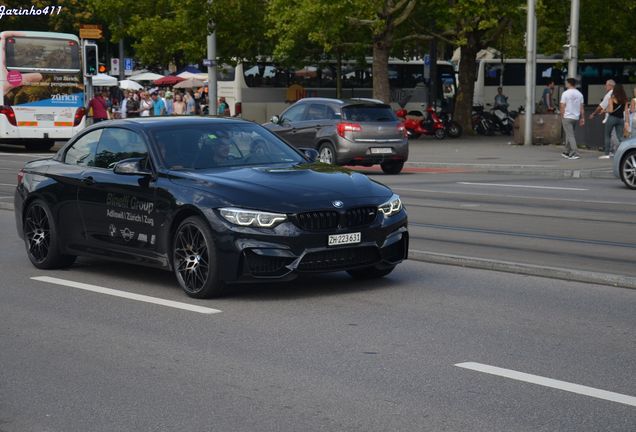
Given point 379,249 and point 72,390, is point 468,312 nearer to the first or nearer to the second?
point 379,249

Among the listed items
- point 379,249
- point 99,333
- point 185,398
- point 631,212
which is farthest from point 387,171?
point 185,398

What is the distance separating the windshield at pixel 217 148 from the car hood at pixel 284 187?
0.28 meters

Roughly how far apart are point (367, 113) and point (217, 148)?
16018 millimetres

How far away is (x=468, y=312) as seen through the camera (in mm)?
8766

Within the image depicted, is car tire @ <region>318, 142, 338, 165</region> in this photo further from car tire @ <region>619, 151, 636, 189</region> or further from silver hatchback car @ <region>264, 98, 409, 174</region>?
car tire @ <region>619, 151, 636, 189</region>

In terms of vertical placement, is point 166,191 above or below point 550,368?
above

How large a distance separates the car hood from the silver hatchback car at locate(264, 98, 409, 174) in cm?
1568

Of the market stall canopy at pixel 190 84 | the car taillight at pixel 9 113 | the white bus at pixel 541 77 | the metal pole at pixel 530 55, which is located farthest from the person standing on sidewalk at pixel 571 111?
the market stall canopy at pixel 190 84

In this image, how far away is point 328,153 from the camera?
2633cm

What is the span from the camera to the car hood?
30.4ft

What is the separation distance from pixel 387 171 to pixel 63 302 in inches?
703

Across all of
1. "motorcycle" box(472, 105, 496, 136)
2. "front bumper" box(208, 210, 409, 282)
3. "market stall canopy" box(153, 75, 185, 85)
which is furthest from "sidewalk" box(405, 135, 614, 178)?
"market stall canopy" box(153, 75, 185, 85)

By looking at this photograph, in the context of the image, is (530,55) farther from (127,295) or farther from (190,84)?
(190,84)

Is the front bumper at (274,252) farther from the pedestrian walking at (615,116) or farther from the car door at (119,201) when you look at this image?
the pedestrian walking at (615,116)
